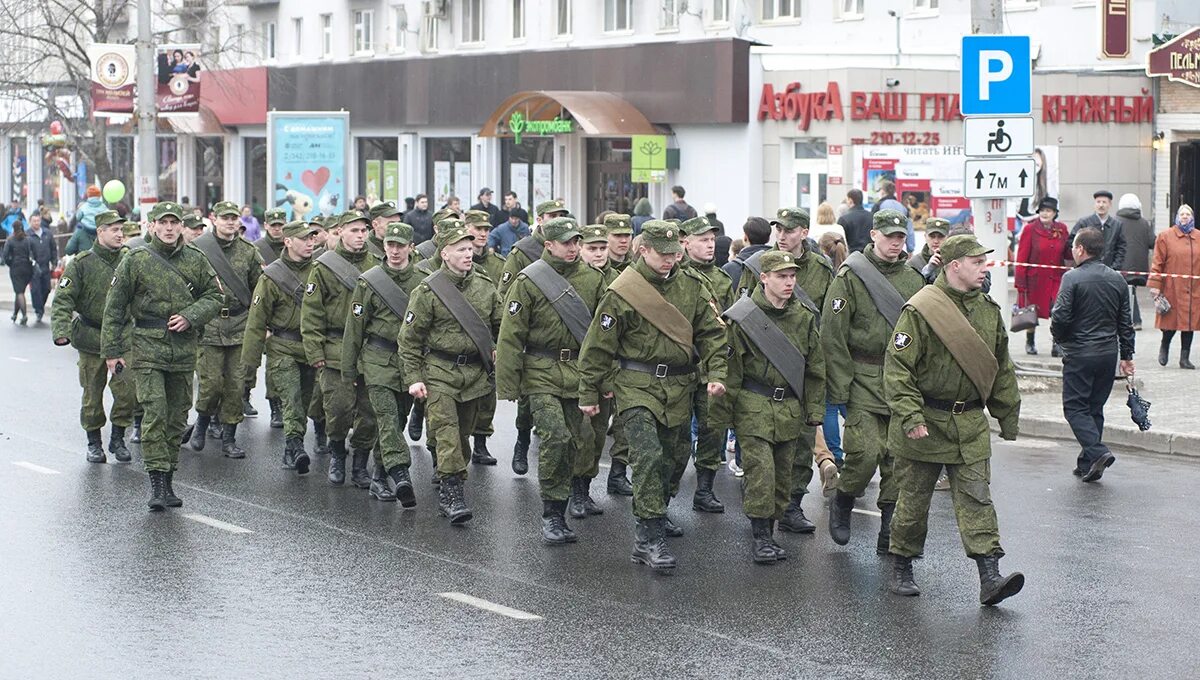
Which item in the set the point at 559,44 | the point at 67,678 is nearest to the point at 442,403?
the point at 67,678

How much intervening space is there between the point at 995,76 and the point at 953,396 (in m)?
7.67

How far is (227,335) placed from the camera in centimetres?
1491

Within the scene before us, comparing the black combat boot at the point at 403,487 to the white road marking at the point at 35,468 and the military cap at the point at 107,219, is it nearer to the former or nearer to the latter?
the white road marking at the point at 35,468

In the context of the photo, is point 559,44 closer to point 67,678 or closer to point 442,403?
point 442,403

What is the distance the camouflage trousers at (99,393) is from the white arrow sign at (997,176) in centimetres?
728

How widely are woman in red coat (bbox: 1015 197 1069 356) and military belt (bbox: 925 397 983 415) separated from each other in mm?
11499

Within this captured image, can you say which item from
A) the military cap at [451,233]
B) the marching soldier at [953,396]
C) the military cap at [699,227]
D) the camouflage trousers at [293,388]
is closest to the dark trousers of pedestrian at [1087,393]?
the military cap at [699,227]

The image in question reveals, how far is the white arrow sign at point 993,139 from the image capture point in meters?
16.5

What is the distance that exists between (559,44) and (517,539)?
26716 millimetres

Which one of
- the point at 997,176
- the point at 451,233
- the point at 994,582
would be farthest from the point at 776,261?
the point at 997,176

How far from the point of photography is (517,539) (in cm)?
1109

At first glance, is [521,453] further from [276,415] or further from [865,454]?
[865,454]

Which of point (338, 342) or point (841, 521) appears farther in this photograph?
point (338, 342)

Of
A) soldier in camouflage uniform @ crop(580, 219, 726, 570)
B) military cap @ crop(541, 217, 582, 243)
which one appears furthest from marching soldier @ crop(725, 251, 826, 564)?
military cap @ crop(541, 217, 582, 243)
